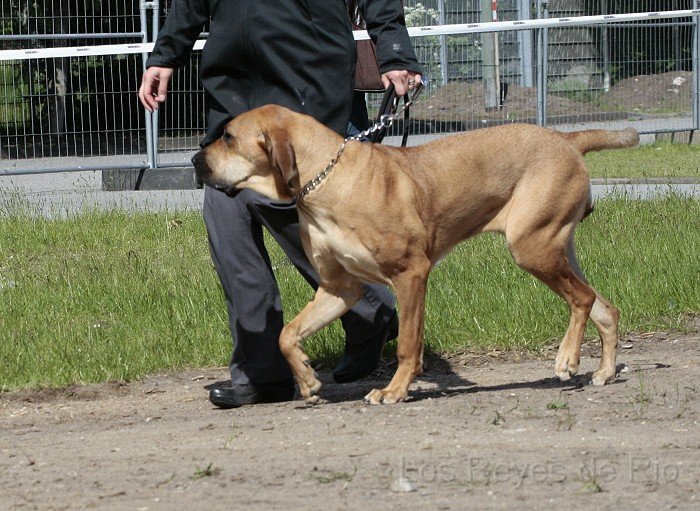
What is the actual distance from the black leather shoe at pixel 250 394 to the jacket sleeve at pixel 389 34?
61.2 inches

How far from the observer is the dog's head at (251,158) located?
17.6ft

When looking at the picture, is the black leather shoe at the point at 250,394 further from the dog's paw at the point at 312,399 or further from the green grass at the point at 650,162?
the green grass at the point at 650,162

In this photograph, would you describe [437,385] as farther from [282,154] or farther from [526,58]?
[526,58]

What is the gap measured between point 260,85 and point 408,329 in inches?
51.9

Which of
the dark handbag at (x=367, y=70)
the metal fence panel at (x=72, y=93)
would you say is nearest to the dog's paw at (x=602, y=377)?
the dark handbag at (x=367, y=70)

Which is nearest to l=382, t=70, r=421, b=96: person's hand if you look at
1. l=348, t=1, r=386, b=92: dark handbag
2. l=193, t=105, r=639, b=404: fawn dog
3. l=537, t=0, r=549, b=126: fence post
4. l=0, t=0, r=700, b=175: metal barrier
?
l=193, t=105, r=639, b=404: fawn dog

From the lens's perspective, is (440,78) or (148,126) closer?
(148,126)

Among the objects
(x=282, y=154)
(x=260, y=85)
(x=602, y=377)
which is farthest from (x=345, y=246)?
(x=602, y=377)

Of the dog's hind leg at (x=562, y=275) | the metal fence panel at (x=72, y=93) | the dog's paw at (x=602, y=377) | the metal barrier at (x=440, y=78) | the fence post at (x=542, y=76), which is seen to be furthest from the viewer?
the fence post at (x=542, y=76)

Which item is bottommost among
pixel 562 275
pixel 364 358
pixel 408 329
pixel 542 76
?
pixel 364 358

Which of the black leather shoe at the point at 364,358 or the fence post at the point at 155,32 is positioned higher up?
the fence post at the point at 155,32

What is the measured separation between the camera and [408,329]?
219 inches

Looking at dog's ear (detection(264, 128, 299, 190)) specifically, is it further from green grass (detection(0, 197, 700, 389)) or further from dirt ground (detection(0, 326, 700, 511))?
green grass (detection(0, 197, 700, 389))

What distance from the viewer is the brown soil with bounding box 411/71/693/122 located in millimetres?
16391
